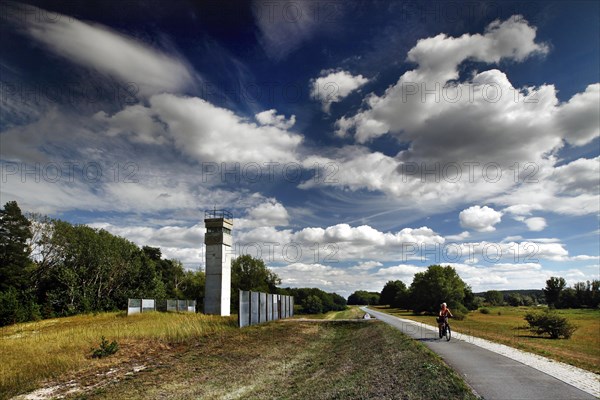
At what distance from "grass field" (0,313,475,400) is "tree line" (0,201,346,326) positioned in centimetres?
2758

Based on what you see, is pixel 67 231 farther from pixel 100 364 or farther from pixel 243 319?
pixel 100 364

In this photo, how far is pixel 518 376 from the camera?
1109cm

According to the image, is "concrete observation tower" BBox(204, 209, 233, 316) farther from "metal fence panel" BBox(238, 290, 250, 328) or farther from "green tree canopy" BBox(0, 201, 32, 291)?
"green tree canopy" BBox(0, 201, 32, 291)

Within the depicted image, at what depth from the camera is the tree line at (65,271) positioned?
1815 inches

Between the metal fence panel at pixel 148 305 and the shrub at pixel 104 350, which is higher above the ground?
the shrub at pixel 104 350

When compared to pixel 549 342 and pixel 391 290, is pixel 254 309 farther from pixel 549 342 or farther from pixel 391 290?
pixel 391 290

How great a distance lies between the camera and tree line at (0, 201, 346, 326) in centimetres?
4609

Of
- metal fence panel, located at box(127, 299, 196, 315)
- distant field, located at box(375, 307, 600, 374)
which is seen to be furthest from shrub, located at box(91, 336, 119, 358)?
metal fence panel, located at box(127, 299, 196, 315)

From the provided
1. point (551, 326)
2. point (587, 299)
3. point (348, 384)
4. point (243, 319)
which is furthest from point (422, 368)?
point (587, 299)

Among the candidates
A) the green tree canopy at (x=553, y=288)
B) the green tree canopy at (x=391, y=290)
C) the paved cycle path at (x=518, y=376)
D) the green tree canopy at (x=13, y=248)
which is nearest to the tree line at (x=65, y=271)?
the green tree canopy at (x=13, y=248)

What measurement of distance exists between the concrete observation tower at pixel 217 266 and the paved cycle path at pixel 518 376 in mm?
27560

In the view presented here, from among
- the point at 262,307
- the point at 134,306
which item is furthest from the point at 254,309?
the point at 134,306

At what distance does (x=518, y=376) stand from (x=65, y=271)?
184 feet

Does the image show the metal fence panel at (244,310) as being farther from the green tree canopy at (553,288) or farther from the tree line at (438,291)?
the green tree canopy at (553,288)
